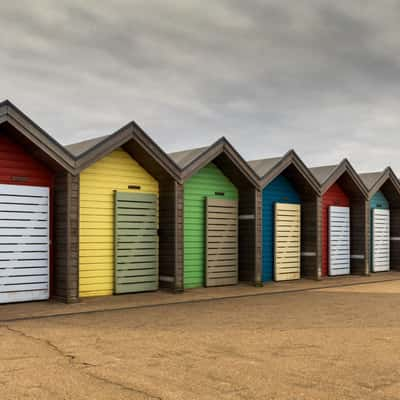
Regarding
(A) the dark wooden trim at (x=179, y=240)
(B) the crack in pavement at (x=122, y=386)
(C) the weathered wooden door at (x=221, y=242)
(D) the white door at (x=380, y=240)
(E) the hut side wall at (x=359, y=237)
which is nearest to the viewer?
(B) the crack in pavement at (x=122, y=386)

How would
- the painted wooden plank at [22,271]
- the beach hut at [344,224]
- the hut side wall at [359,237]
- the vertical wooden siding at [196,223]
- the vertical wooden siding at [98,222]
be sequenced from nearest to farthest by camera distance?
the painted wooden plank at [22,271], the vertical wooden siding at [98,222], the vertical wooden siding at [196,223], the beach hut at [344,224], the hut side wall at [359,237]

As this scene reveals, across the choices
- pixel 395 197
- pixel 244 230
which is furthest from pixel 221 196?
pixel 395 197

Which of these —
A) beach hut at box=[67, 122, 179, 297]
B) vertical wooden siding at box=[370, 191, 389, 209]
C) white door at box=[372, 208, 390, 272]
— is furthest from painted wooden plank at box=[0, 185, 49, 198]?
vertical wooden siding at box=[370, 191, 389, 209]

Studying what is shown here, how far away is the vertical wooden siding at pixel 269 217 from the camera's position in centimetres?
1684

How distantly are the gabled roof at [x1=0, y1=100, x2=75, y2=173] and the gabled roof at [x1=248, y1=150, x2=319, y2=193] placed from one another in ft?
20.3

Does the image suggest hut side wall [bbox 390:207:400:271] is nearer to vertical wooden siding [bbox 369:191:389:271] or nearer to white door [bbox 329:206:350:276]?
vertical wooden siding [bbox 369:191:389:271]

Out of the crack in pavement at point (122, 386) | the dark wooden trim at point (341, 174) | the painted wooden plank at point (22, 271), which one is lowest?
the crack in pavement at point (122, 386)

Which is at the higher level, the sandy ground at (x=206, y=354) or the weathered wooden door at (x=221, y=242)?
the weathered wooden door at (x=221, y=242)

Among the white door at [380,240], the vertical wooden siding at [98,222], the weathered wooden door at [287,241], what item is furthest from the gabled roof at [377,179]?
the vertical wooden siding at [98,222]

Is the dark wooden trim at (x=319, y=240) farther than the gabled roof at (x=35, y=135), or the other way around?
the dark wooden trim at (x=319, y=240)

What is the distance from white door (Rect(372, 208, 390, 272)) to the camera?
21422mm

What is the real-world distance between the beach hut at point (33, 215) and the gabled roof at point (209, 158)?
11.0ft

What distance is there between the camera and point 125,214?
43.4ft

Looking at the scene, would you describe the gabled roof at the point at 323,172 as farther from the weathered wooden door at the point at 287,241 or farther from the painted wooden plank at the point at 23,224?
the painted wooden plank at the point at 23,224
